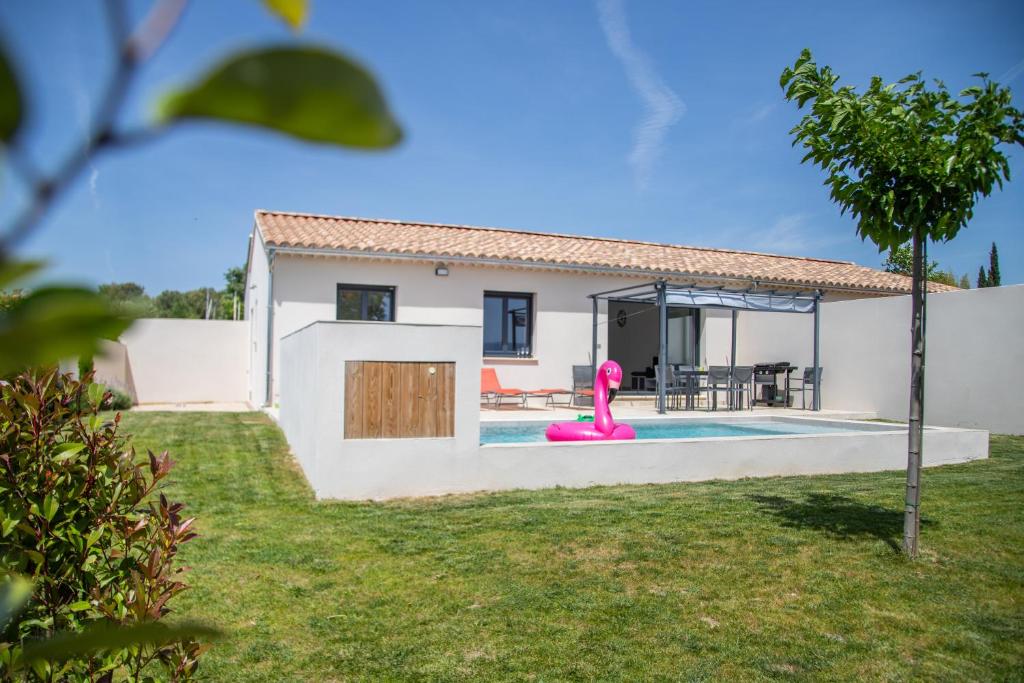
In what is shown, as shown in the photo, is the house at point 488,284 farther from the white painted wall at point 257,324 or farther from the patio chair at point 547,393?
the patio chair at point 547,393

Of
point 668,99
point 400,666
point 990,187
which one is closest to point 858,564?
point 990,187

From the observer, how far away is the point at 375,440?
7805mm

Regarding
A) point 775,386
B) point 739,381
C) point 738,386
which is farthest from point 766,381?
point 739,381

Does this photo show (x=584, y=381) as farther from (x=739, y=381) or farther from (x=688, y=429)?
(x=688, y=429)

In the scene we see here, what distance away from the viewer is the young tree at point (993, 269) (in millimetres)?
31594

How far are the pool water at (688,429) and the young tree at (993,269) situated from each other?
23.9 metres

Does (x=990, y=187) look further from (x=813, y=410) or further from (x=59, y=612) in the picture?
(x=813, y=410)

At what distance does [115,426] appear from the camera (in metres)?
2.87

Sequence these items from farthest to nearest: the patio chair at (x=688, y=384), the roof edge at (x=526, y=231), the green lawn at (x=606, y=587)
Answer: the roof edge at (x=526, y=231)
the patio chair at (x=688, y=384)
the green lawn at (x=606, y=587)

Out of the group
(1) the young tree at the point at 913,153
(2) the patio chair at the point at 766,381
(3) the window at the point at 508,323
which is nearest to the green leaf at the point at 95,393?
(1) the young tree at the point at 913,153

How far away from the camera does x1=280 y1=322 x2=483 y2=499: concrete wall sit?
299 inches

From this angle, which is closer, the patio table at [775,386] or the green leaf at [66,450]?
the green leaf at [66,450]

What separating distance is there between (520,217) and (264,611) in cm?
1628

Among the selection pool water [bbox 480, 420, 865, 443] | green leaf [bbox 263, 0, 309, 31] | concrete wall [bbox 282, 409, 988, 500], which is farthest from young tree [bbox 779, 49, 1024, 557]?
pool water [bbox 480, 420, 865, 443]
